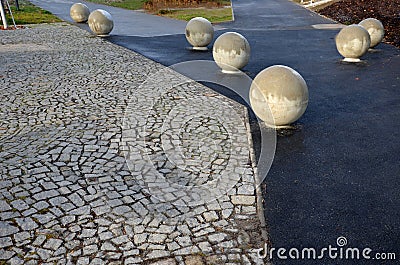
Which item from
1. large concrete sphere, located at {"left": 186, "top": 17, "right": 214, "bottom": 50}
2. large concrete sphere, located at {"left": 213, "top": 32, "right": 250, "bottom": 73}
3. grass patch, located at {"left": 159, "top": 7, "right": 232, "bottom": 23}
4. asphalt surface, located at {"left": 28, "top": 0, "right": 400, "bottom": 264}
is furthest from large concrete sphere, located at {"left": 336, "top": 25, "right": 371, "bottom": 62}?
grass patch, located at {"left": 159, "top": 7, "right": 232, "bottom": 23}

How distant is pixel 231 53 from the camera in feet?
36.7

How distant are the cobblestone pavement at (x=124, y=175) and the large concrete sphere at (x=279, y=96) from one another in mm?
590

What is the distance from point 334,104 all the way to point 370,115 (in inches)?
35.9

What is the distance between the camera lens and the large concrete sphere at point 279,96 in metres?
7.09

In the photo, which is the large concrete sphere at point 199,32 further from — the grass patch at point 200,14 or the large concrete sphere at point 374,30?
the grass patch at point 200,14

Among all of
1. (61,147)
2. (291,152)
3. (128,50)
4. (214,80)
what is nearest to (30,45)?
(128,50)

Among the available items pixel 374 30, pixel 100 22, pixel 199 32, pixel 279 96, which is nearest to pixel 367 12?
pixel 374 30

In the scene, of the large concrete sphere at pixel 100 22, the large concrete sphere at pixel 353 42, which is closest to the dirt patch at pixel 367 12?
the large concrete sphere at pixel 353 42

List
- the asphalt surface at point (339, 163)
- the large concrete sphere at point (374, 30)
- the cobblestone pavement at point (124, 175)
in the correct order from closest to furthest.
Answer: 1. the cobblestone pavement at point (124, 175)
2. the asphalt surface at point (339, 163)
3. the large concrete sphere at point (374, 30)

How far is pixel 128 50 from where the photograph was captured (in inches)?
586

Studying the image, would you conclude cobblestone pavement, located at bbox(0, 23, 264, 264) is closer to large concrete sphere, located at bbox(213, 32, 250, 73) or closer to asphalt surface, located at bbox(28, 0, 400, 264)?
asphalt surface, located at bbox(28, 0, 400, 264)

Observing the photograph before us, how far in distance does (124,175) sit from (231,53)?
641 centimetres

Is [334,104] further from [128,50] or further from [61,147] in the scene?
[128,50]

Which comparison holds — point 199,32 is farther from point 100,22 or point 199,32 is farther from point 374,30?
point 374,30
